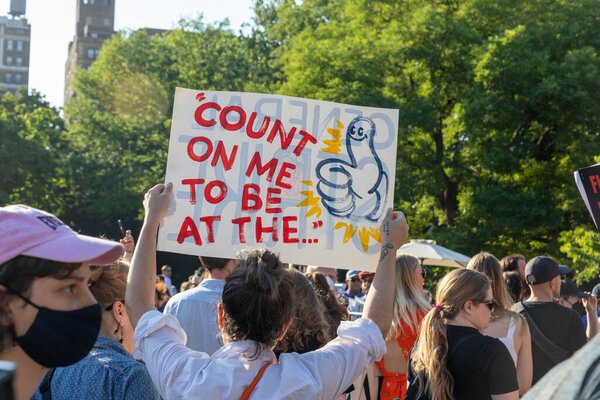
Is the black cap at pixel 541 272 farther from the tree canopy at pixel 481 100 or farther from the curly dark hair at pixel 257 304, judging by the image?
the tree canopy at pixel 481 100

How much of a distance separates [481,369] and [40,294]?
2.58 m

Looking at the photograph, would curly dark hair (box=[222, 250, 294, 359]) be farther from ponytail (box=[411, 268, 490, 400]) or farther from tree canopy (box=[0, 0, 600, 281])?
tree canopy (box=[0, 0, 600, 281])

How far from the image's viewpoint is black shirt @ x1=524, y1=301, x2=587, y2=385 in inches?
253

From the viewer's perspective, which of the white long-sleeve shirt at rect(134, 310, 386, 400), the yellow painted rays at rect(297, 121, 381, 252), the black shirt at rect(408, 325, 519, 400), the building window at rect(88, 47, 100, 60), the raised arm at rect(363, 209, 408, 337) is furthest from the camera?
the building window at rect(88, 47, 100, 60)

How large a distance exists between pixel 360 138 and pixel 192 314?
4.19 ft

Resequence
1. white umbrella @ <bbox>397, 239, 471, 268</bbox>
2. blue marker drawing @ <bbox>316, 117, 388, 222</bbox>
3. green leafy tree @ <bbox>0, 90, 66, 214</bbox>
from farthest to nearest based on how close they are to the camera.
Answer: green leafy tree @ <bbox>0, 90, 66, 214</bbox>
white umbrella @ <bbox>397, 239, 471, 268</bbox>
blue marker drawing @ <bbox>316, 117, 388, 222</bbox>

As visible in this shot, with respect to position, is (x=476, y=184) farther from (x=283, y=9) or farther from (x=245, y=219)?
(x=245, y=219)

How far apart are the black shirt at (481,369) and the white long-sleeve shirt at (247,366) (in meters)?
1.31

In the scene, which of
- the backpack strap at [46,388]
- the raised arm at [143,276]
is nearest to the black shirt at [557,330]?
the raised arm at [143,276]

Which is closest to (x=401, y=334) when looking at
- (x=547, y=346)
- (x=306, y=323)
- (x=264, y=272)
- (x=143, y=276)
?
(x=547, y=346)

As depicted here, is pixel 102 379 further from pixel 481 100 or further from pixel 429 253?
pixel 481 100

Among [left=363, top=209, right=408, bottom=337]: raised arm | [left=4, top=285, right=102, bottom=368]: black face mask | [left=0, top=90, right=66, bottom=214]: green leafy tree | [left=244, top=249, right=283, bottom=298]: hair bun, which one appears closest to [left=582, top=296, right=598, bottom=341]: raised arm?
[left=363, top=209, right=408, bottom=337]: raised arm

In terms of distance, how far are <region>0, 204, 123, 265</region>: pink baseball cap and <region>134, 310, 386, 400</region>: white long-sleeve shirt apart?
721 millimetres

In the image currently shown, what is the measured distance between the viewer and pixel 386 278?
3666 mm
